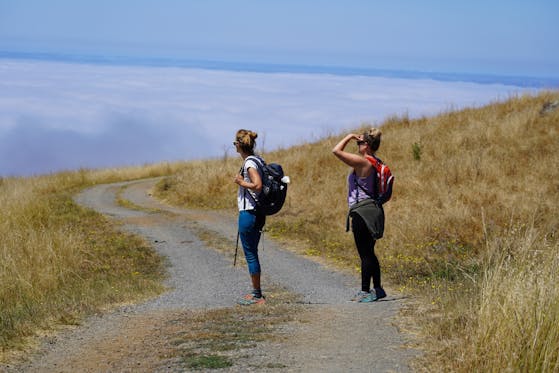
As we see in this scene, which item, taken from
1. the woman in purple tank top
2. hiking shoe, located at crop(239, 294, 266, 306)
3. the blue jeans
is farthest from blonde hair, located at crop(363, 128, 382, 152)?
hiking shoe, located at crop(239, 294, 266, 306)

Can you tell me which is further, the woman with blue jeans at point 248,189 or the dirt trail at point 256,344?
the woman with blue jeans at point 248,189

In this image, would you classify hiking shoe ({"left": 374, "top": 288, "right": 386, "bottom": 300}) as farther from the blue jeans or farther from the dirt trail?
the blue jeans

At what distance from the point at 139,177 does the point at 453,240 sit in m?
25.0

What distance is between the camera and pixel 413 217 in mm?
14781

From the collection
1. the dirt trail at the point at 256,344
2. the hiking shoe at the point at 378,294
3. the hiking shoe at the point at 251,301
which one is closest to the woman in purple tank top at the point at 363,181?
the hiking shoe at the point at 378,294

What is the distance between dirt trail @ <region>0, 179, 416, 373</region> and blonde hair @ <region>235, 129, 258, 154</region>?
196 cm

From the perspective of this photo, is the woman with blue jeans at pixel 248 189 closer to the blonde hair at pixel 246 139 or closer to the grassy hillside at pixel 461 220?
the blonde hair at pixel 246 139

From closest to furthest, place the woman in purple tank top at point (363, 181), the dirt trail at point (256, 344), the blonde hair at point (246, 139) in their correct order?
the dirt trail at point (256, 344) → the woman in purple tank top at point (363, 181) → the blonde hair at point (246, 139)

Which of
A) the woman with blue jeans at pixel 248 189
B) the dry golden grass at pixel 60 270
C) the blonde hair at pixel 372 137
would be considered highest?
the blonde hair at pixel 372 137

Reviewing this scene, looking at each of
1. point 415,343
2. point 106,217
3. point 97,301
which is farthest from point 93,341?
point 106,217

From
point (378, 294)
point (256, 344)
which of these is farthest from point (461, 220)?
point (256, 344)

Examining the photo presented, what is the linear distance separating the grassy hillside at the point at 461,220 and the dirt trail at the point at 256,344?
516 millimetres

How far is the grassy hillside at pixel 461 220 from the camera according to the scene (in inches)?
184

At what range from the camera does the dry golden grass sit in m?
7.28
